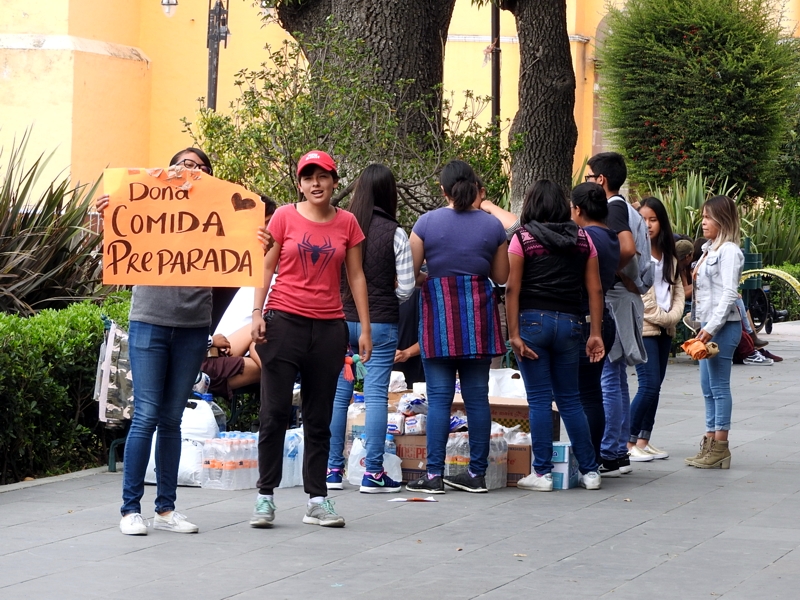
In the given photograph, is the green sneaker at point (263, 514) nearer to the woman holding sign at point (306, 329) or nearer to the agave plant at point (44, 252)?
the woman holding sign at point (306, 329)

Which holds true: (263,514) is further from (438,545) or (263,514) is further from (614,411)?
(614,411)

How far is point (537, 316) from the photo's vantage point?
7285mm

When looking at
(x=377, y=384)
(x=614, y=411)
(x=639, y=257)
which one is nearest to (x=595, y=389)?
(x=614, y=411)

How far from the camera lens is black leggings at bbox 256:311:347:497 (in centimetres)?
622

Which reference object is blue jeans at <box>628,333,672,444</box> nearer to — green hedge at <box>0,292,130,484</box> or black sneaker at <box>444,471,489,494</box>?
black sneaker at <box>444,471,489,494</box>

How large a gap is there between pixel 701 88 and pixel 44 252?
69.1 ft

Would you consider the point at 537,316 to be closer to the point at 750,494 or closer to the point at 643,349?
the point at 643,349

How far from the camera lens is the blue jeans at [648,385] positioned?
27.8ft

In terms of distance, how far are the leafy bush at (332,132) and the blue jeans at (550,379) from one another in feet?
9.10

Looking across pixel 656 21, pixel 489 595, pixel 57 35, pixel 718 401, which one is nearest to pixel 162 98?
pixel 57 35

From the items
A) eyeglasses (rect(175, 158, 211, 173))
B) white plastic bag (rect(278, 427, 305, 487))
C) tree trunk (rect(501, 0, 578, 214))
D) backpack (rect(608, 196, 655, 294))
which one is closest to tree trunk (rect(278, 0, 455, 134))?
tree trunk (rect(501, 0, 578, 214))

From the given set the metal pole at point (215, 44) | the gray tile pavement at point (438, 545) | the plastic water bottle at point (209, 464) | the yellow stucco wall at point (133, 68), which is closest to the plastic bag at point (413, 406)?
the gray tile pavement at point (438, 545)

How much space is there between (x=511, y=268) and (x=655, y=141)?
2199cm

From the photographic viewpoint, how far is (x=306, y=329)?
6230 mm
